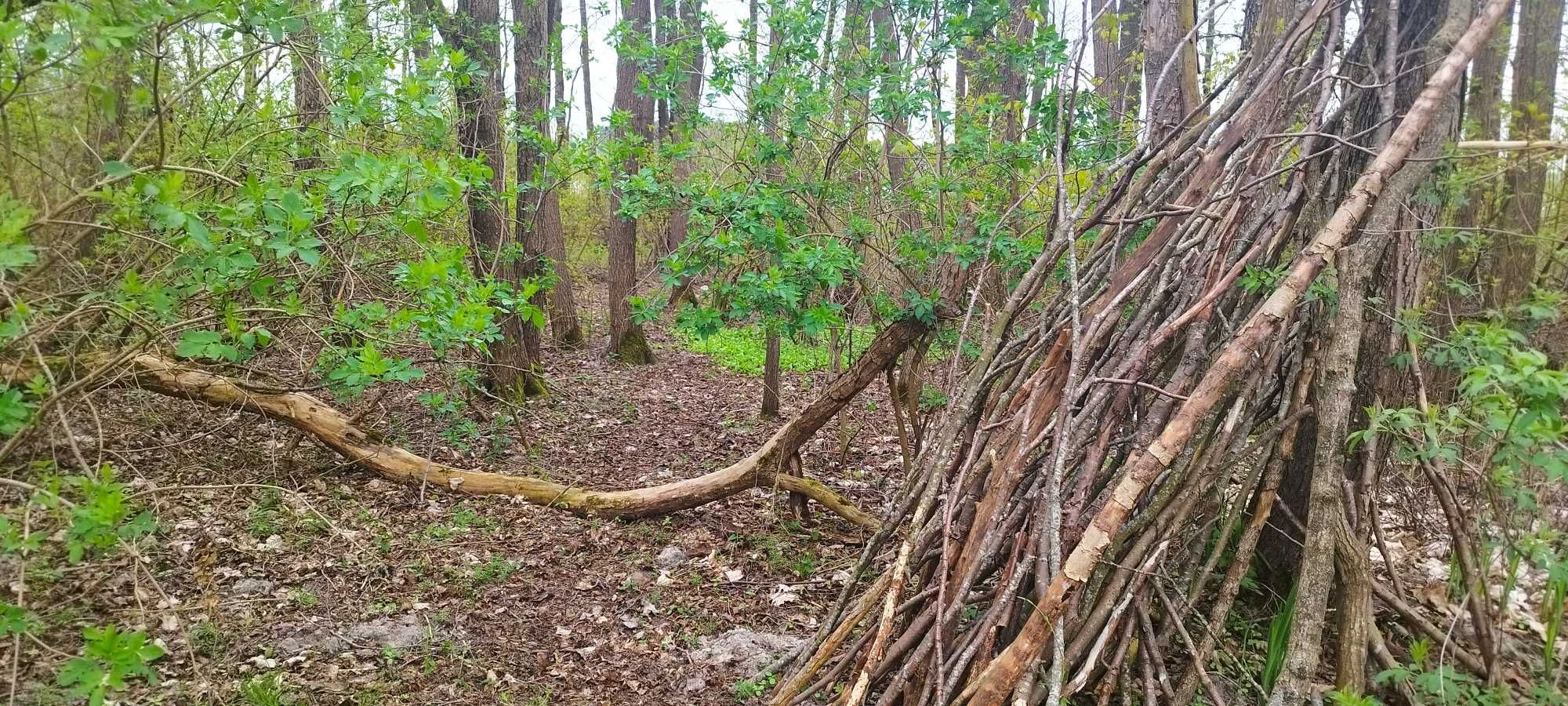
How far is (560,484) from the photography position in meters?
5.30

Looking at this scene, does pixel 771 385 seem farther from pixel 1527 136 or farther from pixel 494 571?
pixel 1527 136

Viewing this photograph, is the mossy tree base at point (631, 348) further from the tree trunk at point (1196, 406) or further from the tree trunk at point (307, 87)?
the tree trunk at point (1196, 406)

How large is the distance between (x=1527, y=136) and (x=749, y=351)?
822 centimetres

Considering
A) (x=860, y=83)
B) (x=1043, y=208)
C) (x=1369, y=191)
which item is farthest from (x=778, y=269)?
(x=1369, y=191)

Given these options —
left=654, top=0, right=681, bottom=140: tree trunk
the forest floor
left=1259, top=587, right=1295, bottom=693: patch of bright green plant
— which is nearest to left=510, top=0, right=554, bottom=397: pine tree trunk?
the forest floor

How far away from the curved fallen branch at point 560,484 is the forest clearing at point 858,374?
31 mm

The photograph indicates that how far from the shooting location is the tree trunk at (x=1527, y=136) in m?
2.42

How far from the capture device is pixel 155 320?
10.1 ft

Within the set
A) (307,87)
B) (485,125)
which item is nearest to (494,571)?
(307,87)

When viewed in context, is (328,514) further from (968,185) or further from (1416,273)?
(1416,273)

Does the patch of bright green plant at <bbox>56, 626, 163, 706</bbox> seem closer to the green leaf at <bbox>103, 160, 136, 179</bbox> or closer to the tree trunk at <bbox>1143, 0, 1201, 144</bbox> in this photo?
the green leaf at <bbox>103, 160, 136, 179</bbox>

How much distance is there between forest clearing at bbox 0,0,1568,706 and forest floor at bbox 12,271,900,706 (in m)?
0.03

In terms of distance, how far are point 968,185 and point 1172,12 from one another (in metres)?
1.48

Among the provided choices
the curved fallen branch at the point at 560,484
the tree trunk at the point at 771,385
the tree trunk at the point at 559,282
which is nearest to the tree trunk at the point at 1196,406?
the curved fallen branch at the point at 560,484
